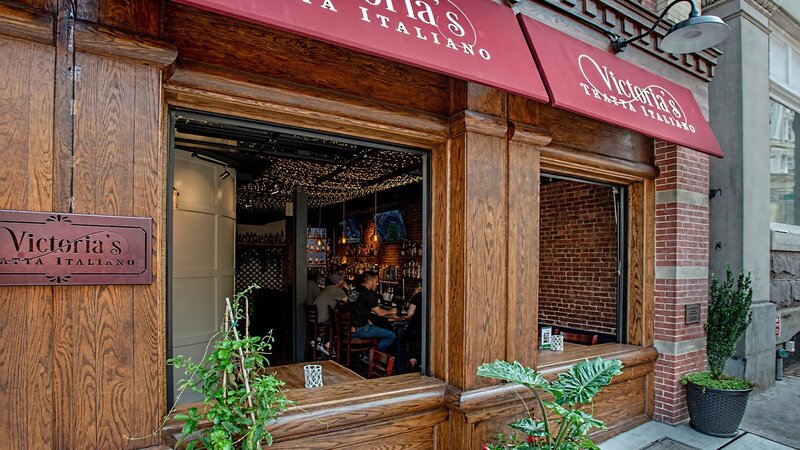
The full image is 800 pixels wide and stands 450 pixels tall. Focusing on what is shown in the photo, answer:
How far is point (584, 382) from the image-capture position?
248 cm

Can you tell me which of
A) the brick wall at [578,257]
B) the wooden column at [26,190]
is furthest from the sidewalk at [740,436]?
the wooden column at [26,190]

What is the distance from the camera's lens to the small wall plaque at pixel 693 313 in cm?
478

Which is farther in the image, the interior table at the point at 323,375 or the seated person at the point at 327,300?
the seated person at the point at 327,300

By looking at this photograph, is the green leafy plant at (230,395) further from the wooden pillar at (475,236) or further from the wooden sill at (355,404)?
the wooden pillar at (475,236)

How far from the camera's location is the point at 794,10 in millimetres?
6867

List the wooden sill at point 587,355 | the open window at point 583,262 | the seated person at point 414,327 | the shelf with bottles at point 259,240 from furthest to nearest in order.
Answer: the shelf with bottles at point 259,240, the seated person at point 414,327, the open window at point 583,262, the wooden sill at point 587,355

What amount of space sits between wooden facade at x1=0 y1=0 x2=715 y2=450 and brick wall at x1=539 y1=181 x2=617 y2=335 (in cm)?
146

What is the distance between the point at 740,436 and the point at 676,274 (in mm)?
1685

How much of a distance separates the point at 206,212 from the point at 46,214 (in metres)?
3.06

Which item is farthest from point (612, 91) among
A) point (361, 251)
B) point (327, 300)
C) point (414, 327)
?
point (361, 251)

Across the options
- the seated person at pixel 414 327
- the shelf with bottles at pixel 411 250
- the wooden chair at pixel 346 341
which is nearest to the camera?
the wooden chair at pixel 346 341

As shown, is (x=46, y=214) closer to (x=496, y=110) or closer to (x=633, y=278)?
(x=496, y=110)

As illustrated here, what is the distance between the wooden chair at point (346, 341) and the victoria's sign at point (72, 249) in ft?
13.1

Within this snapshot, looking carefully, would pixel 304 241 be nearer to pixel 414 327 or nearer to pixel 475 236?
pixel 414 327
